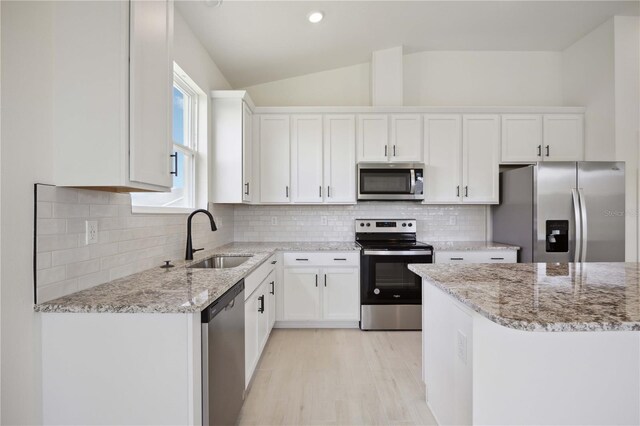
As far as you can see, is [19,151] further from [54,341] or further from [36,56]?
[54,341]

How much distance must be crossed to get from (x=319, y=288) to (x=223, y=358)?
1.93 m

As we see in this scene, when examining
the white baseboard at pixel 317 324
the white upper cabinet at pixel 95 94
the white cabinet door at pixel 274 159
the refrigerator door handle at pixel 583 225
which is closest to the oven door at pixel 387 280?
the white baseboard at pixel 317 324

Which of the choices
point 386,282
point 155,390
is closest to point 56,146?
point 155,390

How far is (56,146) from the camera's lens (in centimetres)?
138

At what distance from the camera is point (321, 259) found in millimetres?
3457

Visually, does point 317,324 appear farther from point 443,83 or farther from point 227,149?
point 443,83

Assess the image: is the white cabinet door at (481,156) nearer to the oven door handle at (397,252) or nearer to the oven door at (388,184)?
the oven door at (388,184)

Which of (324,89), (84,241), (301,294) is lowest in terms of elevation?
(301,294)

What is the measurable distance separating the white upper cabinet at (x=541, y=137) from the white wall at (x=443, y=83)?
47cm

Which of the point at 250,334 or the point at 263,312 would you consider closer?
the point at 250,334

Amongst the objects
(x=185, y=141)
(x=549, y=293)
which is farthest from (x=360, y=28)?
(x=549, y=293)

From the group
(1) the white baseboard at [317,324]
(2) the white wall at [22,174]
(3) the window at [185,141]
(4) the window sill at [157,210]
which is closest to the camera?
(2) the white wall at [22,174]

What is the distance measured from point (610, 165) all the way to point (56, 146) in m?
4.25

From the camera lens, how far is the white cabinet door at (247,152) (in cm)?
332
